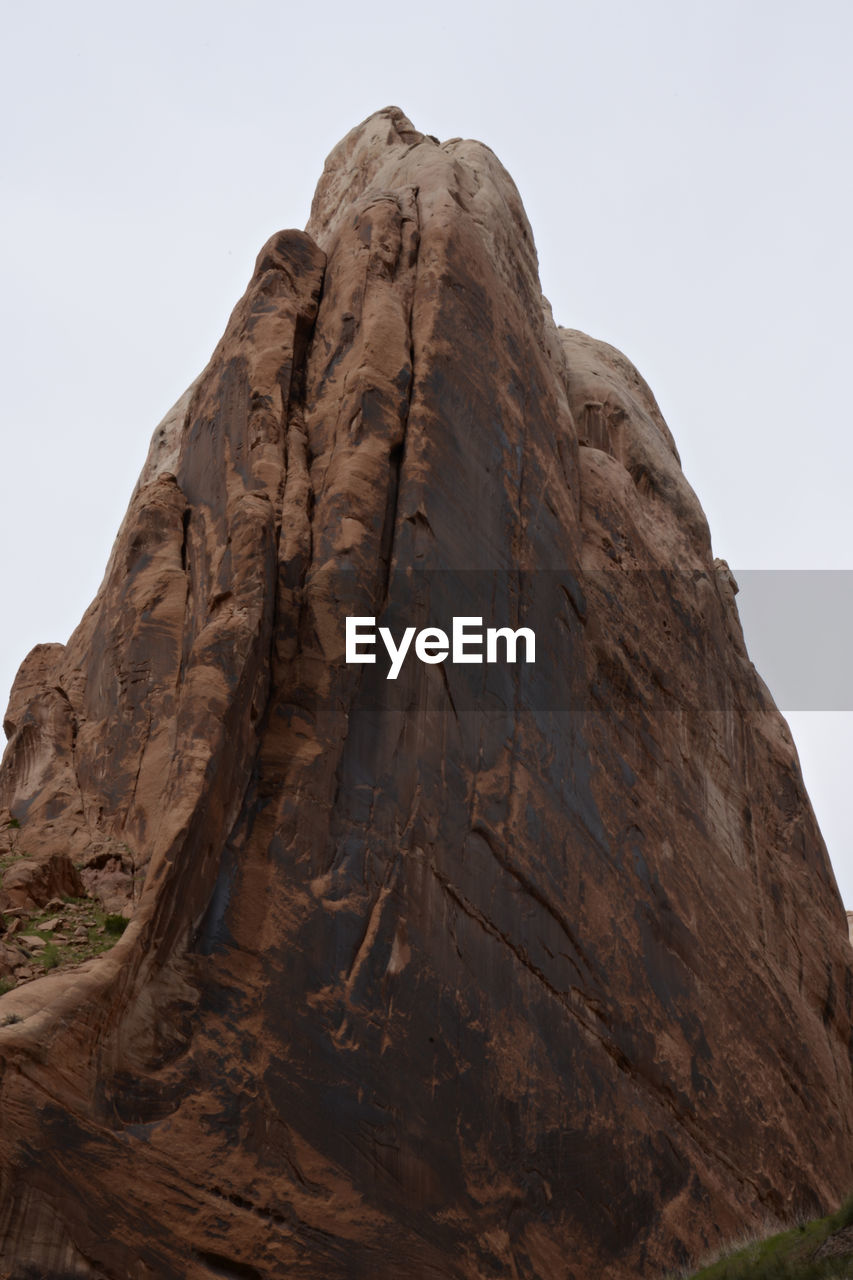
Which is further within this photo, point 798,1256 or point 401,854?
point 401,854

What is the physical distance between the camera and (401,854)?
1880 centimetres

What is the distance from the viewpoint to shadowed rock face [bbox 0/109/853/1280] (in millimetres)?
16359

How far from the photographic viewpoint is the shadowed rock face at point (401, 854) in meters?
16.4

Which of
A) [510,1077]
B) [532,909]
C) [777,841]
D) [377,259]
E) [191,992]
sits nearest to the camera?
[191,992]

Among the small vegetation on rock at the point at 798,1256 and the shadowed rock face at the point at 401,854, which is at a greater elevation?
the shadowed rock face at the point at 401,854

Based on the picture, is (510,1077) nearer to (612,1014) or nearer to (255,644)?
(612,1014)

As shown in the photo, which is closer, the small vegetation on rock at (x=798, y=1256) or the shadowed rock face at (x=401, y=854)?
the small vegetation on rock at (x=798, y=1256)

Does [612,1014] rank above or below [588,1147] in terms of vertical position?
above

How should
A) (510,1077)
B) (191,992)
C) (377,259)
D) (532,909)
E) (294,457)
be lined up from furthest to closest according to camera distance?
1. (377,259)
2. (294,457)
3. (532,909)
4. (510,1077)
5. (191,992)

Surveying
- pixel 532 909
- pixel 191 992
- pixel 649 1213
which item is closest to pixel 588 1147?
pixel 649 1213

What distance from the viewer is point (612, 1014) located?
2061 cm

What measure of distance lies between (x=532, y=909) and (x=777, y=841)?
1054 centimetres

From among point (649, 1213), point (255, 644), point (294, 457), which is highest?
point (294, 457)

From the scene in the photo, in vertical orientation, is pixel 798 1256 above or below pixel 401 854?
below
